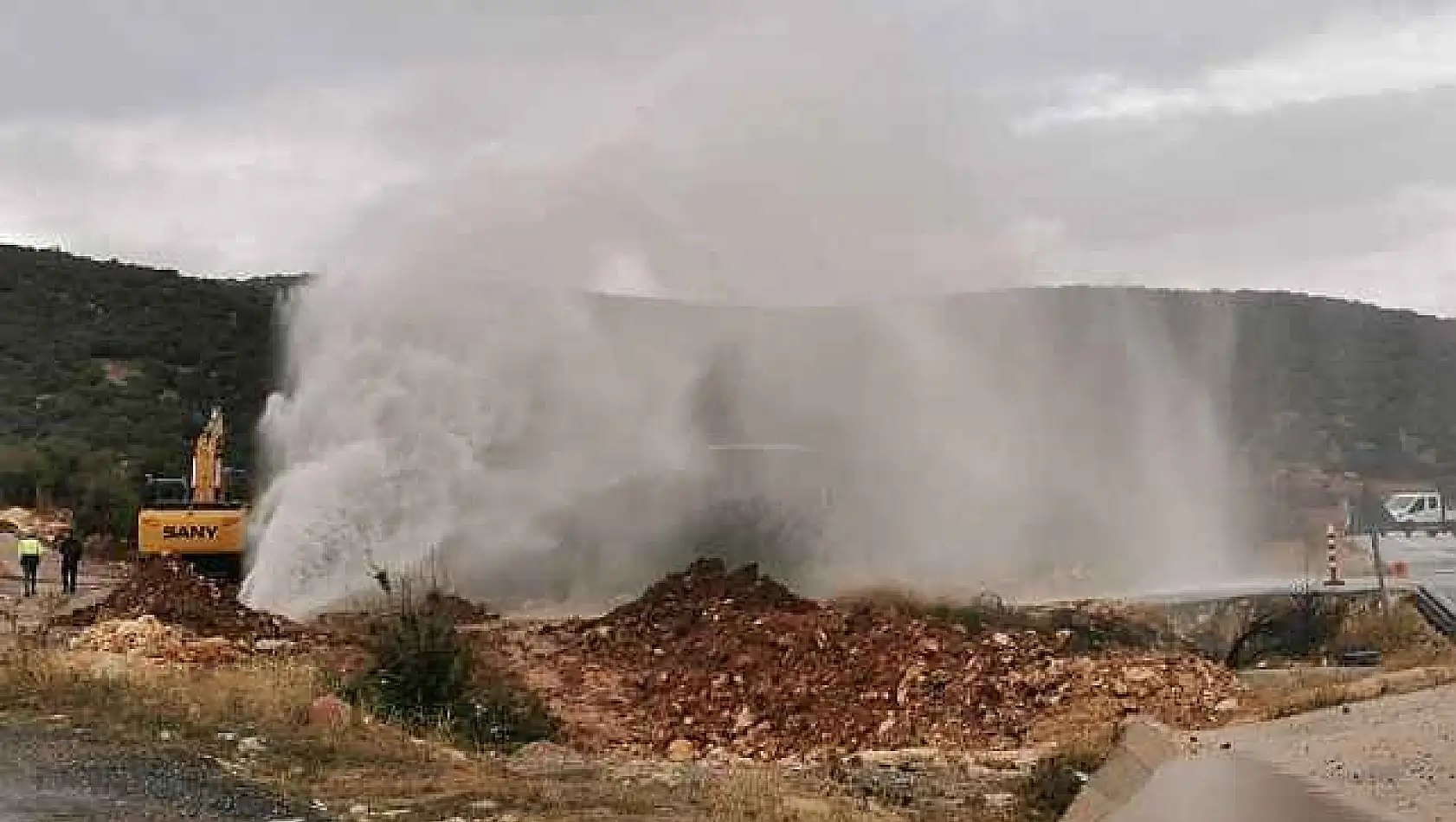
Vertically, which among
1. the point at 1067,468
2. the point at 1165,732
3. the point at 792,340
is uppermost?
the point at 792,340

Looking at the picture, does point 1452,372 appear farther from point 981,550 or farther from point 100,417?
point 100,417

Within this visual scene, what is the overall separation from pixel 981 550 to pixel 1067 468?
4676mm

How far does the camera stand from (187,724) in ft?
41.5

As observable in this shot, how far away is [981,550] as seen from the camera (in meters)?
29.8

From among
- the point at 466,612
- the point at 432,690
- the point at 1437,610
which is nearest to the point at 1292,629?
the point at 1437,610

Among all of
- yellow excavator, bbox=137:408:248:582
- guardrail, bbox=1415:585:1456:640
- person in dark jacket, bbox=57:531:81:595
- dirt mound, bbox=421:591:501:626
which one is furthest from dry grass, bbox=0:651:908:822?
person in dark jacket, bbox=57:531:81:595

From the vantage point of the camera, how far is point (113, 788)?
33.7ft

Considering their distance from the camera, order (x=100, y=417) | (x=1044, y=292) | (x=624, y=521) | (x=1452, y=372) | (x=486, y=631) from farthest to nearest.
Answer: (x=1452, y=372), (x=100, y=417), (x=1044, y=292), (x=624, y=521), (x=486, y=631)

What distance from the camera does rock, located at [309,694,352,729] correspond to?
1273cm

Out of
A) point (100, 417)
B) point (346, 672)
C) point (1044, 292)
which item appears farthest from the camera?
point (100, 417)

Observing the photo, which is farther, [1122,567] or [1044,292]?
[1044,292]

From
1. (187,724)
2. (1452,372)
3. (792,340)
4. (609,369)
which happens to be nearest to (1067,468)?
(792,340)

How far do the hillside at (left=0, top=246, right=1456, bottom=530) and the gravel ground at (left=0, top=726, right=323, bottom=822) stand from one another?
28.0 m

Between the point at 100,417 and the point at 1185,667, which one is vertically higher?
the point at 100,417
